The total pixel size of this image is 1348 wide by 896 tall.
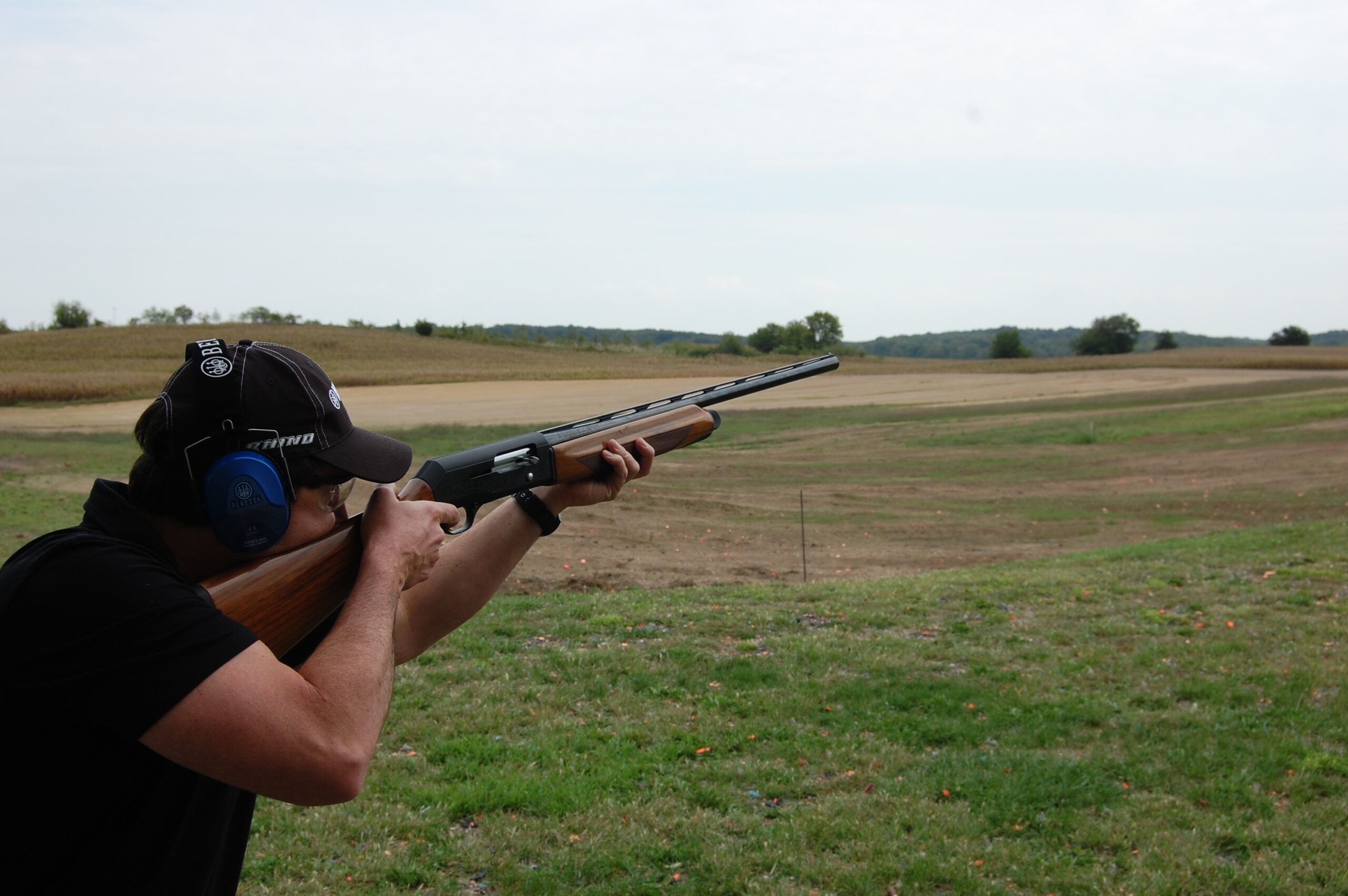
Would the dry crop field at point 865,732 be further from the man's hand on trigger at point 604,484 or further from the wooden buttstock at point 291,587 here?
the wooden buttstock at point 291,587

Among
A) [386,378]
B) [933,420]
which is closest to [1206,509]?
[933,420]

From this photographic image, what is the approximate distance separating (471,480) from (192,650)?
1.43m

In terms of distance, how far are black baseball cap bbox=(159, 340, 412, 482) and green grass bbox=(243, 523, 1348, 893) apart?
287cm

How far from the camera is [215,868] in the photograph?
2.14m

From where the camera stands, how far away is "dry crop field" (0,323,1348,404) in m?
43.2

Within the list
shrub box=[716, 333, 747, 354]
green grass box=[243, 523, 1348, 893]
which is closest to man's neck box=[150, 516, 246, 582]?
green grass box=[243, 523, 1348, 893]

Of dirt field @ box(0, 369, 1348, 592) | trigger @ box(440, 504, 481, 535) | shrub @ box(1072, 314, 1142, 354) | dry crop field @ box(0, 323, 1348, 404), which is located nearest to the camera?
trigger @ box(440, 504, 481, 535)

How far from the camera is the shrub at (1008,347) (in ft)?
251

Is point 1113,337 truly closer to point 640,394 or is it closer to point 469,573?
point 640,394

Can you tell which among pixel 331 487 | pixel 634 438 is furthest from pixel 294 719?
pixel 634 438

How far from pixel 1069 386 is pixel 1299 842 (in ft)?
156

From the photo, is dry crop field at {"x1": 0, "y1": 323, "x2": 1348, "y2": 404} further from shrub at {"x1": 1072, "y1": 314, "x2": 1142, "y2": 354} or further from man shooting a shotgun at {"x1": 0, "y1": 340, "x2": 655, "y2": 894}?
A: man shooting a shotgun at {"x1": 0, "y1": 340, "x2": 655, "y2": 894}

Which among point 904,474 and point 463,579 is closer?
point 463,579

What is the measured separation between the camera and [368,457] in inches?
88.9
